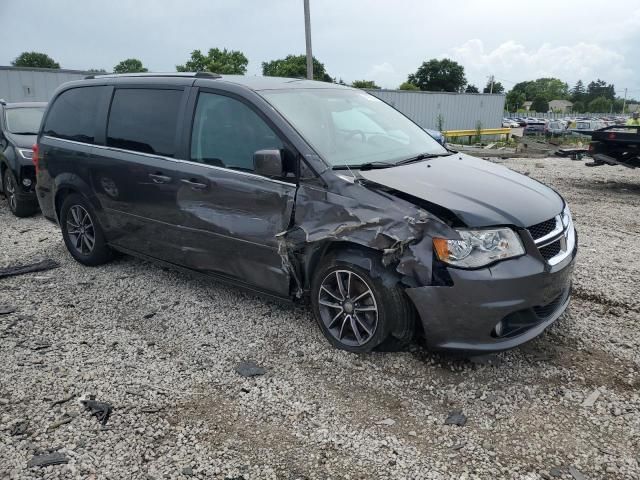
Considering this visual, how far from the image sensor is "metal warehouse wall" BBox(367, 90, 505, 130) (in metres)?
29.6

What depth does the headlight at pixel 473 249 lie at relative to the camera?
→ 3035 millimetres

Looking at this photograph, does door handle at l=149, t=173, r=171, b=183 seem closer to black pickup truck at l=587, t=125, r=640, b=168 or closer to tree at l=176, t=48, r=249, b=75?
black pickup truck at l=587, t=125, r=640, b=168

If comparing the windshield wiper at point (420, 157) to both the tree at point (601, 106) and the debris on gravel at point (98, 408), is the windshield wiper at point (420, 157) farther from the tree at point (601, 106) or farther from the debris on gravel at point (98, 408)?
the tree at point (601, 106)

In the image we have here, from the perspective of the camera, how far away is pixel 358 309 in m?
3.46

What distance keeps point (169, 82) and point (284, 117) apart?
1329mm

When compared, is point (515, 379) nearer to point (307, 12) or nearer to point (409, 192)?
point (409, 192)

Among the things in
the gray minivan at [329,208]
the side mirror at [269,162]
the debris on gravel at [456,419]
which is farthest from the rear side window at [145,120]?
the debris on gravel at [456,419]

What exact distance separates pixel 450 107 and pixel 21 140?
2847 cm

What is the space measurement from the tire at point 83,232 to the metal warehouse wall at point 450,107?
78.8 feet

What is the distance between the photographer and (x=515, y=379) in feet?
10.9

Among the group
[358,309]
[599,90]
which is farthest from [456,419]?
[599,90]

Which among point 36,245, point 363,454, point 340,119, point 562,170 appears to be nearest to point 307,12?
point 562,170

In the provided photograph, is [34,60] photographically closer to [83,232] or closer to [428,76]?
[428,76]

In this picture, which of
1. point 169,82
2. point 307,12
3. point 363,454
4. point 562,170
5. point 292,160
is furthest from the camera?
point 307,12
